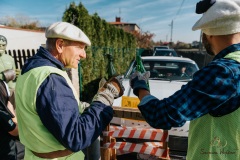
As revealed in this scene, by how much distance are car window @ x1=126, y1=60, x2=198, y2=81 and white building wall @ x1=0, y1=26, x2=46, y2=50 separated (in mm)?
4871

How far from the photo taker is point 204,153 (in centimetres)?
128

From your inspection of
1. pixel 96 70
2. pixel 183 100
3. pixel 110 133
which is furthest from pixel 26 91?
pixel 96 70

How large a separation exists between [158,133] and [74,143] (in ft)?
5.81

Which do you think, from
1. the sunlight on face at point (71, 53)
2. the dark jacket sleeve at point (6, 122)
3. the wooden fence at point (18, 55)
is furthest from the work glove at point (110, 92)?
the wooden fence at point (18, 55)

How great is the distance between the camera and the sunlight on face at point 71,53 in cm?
159

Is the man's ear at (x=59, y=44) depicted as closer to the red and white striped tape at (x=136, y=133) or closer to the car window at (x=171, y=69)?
the red and white striped tape at (x=136, y=133)

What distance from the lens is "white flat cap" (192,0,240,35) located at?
3.84ft

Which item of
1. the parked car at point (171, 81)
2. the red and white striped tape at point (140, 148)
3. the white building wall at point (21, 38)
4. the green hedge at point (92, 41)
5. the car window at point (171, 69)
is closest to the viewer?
the red and white striped tape at point (140, 148)

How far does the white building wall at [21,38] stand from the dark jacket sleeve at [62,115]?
281 inches

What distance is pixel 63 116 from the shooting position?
4.23 feet

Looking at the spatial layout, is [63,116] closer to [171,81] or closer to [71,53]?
[71,53]

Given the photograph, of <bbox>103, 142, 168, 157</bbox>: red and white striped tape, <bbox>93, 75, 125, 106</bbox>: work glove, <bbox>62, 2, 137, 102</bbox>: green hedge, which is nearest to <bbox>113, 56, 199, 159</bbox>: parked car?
<bbox>103, 142, 168, 157</bbox>: red and white striped tape

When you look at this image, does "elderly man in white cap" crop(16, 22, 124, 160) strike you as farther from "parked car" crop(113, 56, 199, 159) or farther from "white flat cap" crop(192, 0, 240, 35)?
"parked car" crop(113, 56, 199, 159)

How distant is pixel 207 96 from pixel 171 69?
4.62m
